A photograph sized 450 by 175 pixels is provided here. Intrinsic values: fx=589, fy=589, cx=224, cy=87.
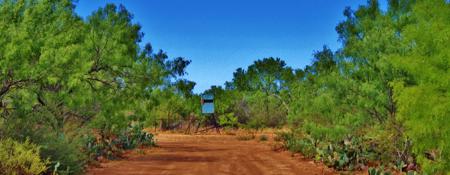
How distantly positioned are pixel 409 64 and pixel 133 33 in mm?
18487

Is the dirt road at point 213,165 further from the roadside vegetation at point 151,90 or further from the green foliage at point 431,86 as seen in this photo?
the green foliage at point 431,86

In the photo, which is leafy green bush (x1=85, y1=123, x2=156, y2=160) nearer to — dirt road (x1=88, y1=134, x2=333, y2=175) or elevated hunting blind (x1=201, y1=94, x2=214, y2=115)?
dirt road (x1=88, y1=134, x2=333, y2=175)

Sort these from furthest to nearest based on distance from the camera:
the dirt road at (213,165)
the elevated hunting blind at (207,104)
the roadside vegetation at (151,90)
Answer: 1. the elevated hunting blind at (207,104)
2. the dirt road at (213,165)
3. the roadside vegetation at (151,90)

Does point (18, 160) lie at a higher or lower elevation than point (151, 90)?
lower

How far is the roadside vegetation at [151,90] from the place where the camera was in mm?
13156

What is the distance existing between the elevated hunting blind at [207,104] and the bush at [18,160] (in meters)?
41.0

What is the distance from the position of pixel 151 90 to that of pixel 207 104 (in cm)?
2940

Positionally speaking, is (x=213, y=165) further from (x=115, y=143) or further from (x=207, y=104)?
(x=207, y=104)

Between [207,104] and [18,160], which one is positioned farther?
[207,104]

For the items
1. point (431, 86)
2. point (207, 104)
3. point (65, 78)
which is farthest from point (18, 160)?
point (207, 104)

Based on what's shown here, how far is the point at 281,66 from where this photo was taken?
53.8 m

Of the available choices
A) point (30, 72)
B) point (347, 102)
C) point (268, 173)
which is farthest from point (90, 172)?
point (347, 102)

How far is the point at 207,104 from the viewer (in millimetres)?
Result: 56000

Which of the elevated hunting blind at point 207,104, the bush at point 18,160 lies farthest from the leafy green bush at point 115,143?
the elevated hunting blind at point 207,104
